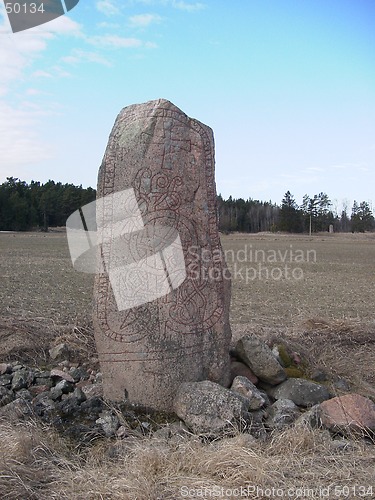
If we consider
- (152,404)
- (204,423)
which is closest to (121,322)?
A: (152,404)

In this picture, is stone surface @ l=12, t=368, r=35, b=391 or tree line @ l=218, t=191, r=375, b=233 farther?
tree line @ l=218, t=191, r=375, b=233

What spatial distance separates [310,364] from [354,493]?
247 centimetres

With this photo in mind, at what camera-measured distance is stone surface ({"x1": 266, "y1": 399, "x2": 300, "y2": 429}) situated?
13.2ft


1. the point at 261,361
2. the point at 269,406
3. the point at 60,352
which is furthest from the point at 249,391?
the point at 60,352

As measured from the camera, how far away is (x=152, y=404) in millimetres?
4344

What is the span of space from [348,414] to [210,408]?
106 centimetres

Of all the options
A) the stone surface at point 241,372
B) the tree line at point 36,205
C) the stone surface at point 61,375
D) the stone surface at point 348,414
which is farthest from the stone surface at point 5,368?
the tree line at point 36,205

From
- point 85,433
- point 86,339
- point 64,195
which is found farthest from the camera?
point 64,195

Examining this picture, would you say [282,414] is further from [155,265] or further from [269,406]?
[155,265]

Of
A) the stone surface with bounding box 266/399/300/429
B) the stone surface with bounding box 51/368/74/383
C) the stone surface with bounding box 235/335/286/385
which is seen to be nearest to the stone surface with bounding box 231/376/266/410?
the stone surface with bounding box 266/399/300/429

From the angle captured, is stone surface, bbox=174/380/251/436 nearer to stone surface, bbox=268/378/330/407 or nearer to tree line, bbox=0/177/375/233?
stone surface, bbox=268/378/330/407

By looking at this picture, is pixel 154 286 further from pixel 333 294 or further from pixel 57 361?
pixel 333 294

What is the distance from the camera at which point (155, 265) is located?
4.52m

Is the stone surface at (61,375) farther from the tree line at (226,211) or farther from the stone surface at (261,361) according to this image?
the tree line at (226,211)
